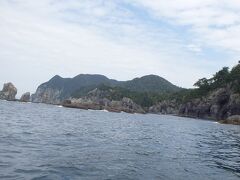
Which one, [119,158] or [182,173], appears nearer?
[182,173]

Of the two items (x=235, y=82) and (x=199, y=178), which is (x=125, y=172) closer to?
(x=199, y=178)

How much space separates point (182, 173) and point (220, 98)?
7029 inches

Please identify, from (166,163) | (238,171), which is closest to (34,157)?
(166,163)

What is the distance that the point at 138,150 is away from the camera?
31.9 m

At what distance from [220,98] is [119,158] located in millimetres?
176279

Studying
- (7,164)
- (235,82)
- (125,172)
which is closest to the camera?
(7,164)

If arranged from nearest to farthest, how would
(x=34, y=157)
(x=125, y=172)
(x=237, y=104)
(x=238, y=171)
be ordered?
1. (x=125, y=172)
2. (x=34, y=157)
3. (x=238, y=171)
4. (x=237, y=104)

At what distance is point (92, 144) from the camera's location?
32.9m

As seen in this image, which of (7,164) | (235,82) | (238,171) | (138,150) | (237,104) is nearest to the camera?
(7,164)

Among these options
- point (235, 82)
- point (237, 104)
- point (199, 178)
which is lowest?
point (199, 178)

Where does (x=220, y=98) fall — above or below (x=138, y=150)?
above

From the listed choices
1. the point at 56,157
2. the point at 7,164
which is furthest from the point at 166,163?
the point at 7,164

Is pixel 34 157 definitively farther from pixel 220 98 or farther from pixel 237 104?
pixel 220 98

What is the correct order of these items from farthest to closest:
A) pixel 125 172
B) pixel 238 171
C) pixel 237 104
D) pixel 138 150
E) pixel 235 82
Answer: pixel 235 82 → pixel 237 104 → pixel 138 150 → pixel 238 171 → pixel 125 172
